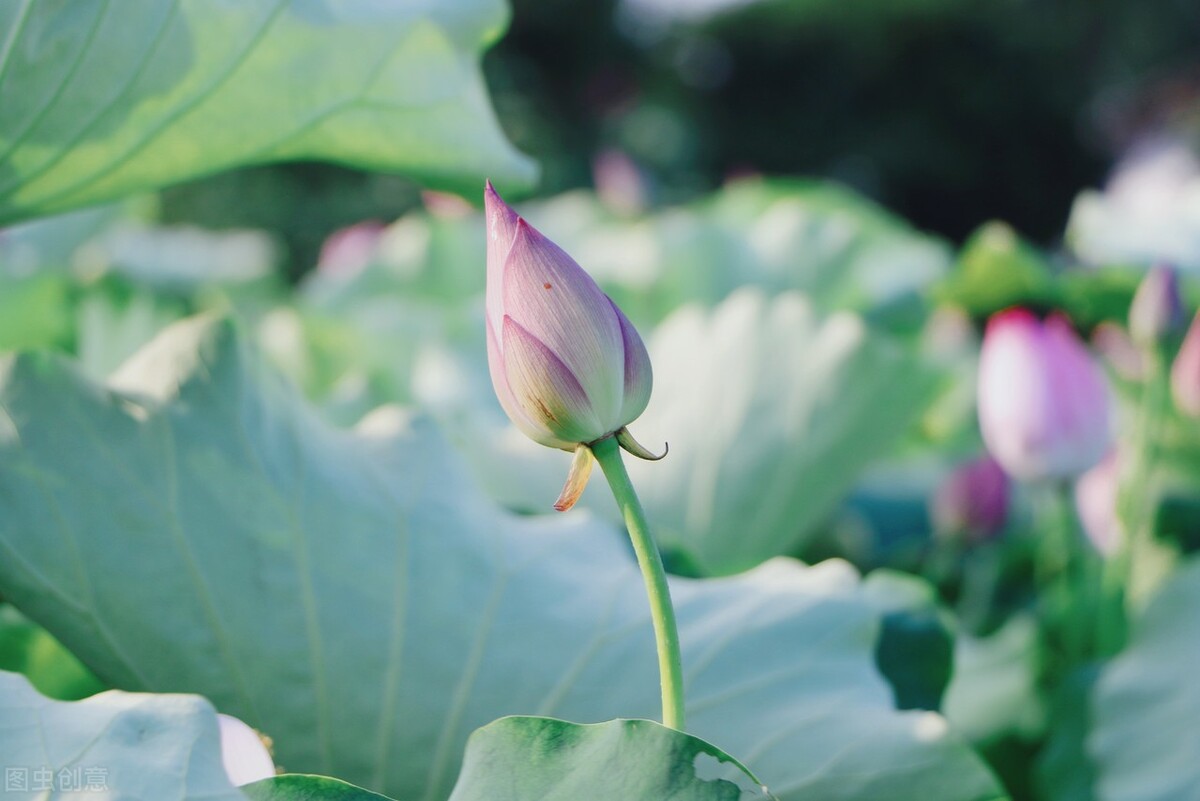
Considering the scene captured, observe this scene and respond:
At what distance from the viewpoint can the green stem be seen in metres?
0.32

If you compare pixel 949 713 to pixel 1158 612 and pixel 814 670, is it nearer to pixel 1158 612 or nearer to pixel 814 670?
pixel 1158 612

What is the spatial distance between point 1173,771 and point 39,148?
622mm

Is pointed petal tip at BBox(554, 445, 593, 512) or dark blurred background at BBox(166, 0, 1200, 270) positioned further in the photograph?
dark blurred background at BBox(166, 0, 1200, 270)

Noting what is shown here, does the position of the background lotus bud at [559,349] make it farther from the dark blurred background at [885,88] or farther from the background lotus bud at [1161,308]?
the dark blurred background at [885,88]

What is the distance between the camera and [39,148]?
46cm

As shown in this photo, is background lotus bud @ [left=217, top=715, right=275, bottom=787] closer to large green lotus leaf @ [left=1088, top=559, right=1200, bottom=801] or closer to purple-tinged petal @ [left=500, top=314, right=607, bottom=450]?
purple-tinged petal @ [left=500, top=314, right=607, bottom=450]

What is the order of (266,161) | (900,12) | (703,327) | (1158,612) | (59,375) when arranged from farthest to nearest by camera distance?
1. (900,12)
2. (703,327)
3. (1158,612)
4. (266,161)
5. (59,375)

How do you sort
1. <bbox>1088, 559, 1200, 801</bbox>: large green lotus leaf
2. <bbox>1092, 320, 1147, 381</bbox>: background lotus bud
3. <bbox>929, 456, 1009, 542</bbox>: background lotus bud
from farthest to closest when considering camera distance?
<bbox>1092, 320, 1147, 381</bbox>: background lotus bud < <bbox>929, 456, 1009, 542</bbox>: background lotus bud < <bbox>1088, 559, 1200, 801</bbox>: large green lotus leaf

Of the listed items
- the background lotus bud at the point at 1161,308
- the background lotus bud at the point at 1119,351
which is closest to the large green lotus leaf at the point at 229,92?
the background lotus bud at the point at 1161,308

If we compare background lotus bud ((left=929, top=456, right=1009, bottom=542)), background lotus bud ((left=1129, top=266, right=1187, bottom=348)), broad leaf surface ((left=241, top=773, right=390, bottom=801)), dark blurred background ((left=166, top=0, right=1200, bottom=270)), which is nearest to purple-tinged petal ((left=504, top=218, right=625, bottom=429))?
broad leaf surface ((left=241, top=773, right=390, bottom=801))

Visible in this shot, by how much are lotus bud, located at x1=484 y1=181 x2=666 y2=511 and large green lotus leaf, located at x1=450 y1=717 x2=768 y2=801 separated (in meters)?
0.08

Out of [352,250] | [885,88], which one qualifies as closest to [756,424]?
[352,250]

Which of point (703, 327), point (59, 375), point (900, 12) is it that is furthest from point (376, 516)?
point (900, 12)

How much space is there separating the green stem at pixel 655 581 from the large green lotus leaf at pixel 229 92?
27 cm
